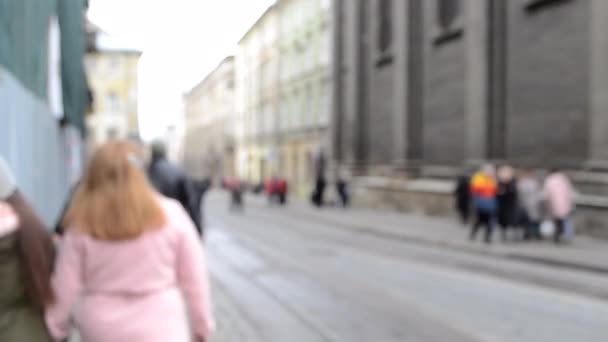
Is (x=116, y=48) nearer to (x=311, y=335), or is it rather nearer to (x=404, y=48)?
(x=404, y=48)

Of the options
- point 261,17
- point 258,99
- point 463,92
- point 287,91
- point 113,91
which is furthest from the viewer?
point 113,91

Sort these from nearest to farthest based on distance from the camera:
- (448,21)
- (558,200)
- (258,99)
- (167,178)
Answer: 1. (167,178)
2. (558,200)
3. (448,21)
4. (258,99)

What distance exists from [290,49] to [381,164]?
65.6 ft

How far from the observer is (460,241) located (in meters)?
15.4

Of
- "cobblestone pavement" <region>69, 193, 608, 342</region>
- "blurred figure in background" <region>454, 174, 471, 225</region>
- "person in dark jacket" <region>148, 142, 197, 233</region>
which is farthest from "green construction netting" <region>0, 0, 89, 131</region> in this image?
"blurred figure in background" <region>454, 174, 471, 225</region>

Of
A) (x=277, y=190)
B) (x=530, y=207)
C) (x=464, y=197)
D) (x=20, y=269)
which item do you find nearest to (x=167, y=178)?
(x=20, y=269)

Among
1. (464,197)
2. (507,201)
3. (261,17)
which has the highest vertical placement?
(261,17)

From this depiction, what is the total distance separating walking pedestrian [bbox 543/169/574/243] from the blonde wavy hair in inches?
516

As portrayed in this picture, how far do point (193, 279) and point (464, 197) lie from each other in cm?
1765

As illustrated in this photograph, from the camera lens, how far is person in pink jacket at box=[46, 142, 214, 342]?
279 centimetres

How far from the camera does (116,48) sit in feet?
69.6

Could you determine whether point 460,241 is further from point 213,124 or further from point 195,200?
point 213,124

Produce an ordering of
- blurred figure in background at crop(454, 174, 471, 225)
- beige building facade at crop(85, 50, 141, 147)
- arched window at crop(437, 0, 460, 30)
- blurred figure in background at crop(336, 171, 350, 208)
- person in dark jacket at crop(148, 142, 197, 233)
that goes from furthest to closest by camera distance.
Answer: beige building facade at crop(85, 50, 141, 147) < blurred figure in background at crop(336, 171, 350, 208) < arched window at crop(437, 0, 460, 30) < blurred figure in background at crop(454, 174, 471, 225) < person in dark jacket at crop(148, 142, 197, 233)

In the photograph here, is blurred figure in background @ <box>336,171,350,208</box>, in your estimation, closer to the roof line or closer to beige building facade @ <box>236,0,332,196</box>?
beige building facade @ <box>236,0,332,196</box>
